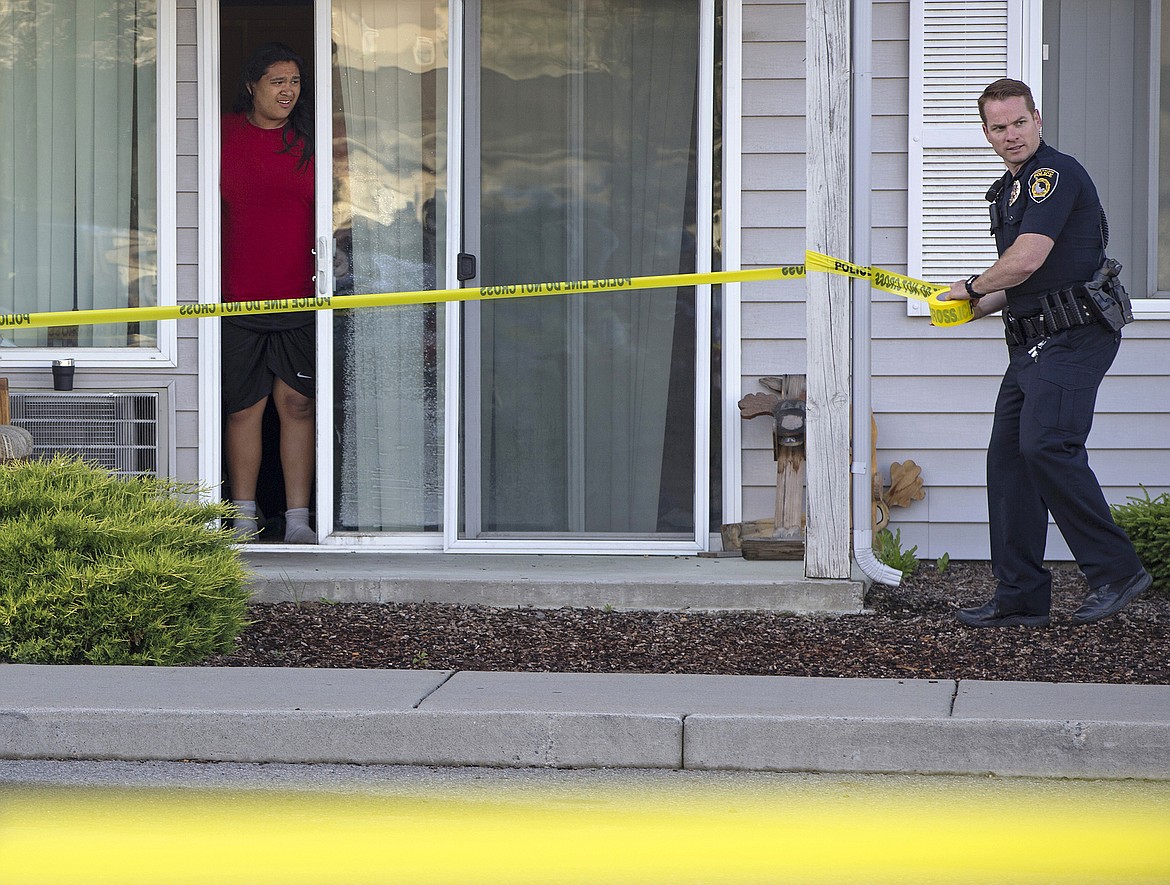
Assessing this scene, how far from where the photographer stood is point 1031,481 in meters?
5.11

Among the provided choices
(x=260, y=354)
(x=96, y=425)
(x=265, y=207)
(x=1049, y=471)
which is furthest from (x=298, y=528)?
(x=1049, y=471)

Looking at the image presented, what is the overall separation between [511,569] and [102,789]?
263cm

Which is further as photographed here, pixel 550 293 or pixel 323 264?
pixel 323 264

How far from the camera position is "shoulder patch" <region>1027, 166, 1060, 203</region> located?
15.9 ft

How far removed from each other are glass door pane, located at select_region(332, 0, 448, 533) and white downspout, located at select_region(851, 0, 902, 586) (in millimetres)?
1984

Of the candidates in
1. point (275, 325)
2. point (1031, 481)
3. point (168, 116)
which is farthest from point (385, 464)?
point (1031, 481)

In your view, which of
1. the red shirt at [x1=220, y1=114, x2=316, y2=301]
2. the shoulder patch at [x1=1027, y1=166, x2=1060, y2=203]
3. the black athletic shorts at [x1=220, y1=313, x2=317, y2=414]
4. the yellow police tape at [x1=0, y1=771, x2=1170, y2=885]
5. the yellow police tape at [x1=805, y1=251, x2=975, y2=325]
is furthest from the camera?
the black athletic shorts at [x1=220, y1=313, x2=317, y2=414]

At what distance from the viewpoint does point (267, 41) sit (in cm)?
704

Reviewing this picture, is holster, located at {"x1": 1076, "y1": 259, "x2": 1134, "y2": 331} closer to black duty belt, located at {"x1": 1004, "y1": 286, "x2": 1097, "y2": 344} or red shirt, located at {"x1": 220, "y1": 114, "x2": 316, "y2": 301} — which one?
black duty belt, located at {"x1": 1004, "y1": 286, "x2": 1097, "y2": 344}

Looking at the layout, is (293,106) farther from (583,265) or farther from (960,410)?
(960,410)

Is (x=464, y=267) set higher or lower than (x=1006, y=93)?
lower

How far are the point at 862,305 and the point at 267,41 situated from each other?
3.20 meters

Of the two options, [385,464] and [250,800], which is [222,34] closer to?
[385,464]

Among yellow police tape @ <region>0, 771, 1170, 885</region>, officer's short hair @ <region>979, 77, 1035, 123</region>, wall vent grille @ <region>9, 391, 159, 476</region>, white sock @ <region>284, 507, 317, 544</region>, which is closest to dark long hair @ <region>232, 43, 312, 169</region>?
wall vent grille @ <region>9, 391, 159, 476</region>
